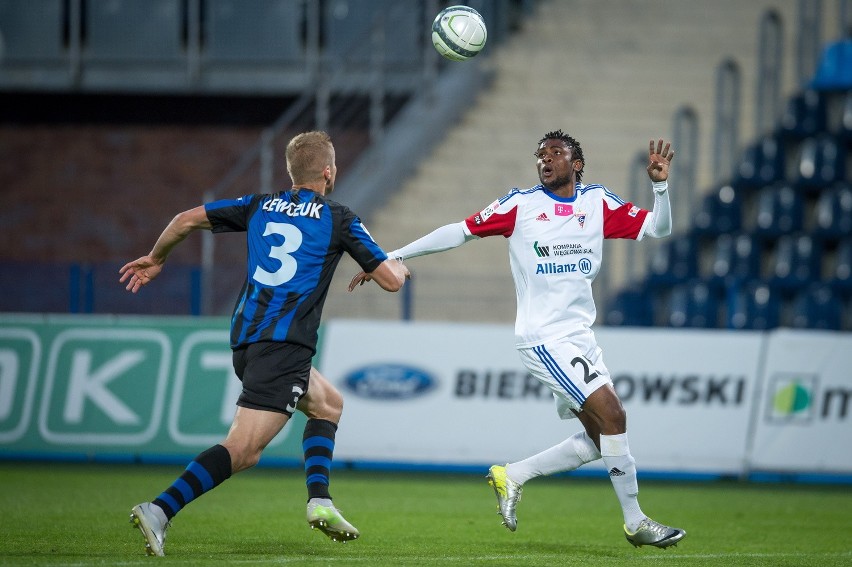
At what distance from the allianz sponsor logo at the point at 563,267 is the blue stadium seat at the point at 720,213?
356 inches

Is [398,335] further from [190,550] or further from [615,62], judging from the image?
[615,62]

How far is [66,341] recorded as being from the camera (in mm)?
13211

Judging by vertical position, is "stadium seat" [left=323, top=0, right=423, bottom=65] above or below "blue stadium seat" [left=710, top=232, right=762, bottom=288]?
above

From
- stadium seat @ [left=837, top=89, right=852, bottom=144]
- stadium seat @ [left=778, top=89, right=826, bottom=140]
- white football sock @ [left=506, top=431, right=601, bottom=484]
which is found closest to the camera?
white football sock @ [left=506, top=431, right=601, bottom=484]

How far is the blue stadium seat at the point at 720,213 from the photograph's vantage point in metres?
16.6

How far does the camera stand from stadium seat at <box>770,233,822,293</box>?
15.5 m

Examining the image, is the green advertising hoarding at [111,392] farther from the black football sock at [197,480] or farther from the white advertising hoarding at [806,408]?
the black football sock at [197,480]

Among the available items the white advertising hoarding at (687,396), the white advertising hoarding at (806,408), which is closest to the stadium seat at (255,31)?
the white advertising hoarding at (687,396)

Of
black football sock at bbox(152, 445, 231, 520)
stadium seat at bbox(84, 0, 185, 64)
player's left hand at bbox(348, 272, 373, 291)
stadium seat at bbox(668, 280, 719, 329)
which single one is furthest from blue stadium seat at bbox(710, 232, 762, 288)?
black football sock at bbox(152, 445, 231, 520)

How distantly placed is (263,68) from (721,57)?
20.5 ft

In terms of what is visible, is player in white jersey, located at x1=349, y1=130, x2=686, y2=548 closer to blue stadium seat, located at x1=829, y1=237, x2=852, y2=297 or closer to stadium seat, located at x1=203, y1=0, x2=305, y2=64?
blue stadium seat, located at x1=829, y1=237, x2=852, y2=297

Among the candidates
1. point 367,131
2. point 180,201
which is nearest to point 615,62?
point 367,131

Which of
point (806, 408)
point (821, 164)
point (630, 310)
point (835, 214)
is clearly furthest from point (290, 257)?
point (821, 164)

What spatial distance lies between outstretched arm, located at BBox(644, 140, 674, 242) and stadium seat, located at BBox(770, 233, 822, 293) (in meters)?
8.01
